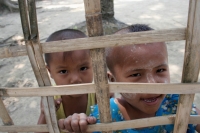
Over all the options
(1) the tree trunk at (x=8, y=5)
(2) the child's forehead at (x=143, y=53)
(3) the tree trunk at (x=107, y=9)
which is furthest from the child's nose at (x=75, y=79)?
(1) the tree trunk at (x=8, y=5)

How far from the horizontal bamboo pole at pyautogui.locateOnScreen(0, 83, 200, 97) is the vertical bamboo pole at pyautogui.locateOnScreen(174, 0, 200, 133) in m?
0.03

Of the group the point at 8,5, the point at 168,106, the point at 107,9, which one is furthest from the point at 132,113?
the point at 8,5

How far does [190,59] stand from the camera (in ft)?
1.98

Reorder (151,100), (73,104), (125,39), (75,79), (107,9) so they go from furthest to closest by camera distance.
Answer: (107,9) → (73,104) → (75,79) → (151,100) → (125,39)

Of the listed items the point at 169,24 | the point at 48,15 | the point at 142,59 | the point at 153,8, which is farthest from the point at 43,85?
the point at 48,15

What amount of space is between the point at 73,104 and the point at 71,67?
31 centimetres

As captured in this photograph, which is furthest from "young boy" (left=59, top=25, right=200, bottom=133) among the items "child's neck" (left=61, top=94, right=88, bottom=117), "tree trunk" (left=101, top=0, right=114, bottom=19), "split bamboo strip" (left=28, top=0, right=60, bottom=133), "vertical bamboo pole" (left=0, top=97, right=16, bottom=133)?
"tree trunk" (left=101, top=0, right=114, bottom=19)

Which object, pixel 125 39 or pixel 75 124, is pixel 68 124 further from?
pixel 125 39

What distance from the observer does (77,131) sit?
0.78m

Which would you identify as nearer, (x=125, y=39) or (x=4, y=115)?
(x=125, y=39)

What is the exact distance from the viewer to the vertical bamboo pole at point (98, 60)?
0.57 meters

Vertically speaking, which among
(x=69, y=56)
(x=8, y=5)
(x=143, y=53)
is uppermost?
(x=143, y=53)

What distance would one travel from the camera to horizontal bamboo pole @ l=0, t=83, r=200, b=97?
2.12ft

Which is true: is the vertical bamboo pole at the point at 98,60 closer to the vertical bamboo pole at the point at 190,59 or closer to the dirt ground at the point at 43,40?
the vertical bamboo pole at the point at 190,59
